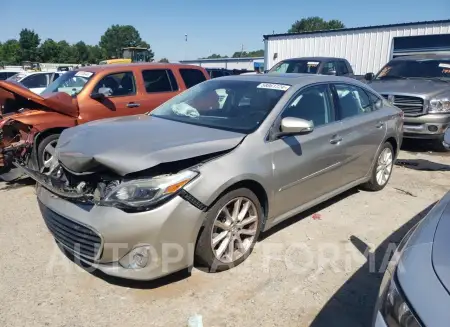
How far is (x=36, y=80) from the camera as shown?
13.7 m

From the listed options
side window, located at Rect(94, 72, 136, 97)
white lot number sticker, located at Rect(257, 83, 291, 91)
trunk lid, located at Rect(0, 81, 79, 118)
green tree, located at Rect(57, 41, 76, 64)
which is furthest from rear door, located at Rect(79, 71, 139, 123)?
green tree, located at Rect(57, 41, 76, 64)

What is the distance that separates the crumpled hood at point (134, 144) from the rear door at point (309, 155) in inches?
20.2

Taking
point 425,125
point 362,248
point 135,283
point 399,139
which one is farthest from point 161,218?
point 425,125

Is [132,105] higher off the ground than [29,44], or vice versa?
[29,44]

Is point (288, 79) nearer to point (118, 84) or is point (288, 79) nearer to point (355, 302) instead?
point (355, 302)

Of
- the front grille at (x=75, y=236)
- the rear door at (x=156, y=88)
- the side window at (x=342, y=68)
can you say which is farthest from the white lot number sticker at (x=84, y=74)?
the side window at (x=342, y=68)

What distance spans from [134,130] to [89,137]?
0.38 metres

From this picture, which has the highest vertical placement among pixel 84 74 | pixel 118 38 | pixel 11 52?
pixel 118 38

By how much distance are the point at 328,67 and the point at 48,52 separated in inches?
3432

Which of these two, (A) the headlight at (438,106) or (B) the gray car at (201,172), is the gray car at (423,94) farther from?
(B) the gray car at (201,172)

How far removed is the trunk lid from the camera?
17.0 ft

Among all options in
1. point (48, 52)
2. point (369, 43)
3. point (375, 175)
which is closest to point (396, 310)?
point (375, 175)

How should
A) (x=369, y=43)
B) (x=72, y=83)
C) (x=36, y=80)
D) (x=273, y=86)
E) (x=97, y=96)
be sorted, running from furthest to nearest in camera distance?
(x=369, y=43) → (x=36, y=80) → (x=72, y=83) → (x=97, y=96) → (x=273, y=86)

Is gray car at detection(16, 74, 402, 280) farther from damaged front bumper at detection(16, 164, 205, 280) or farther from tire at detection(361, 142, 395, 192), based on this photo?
tire at detection(361, 142, 395, 192)
